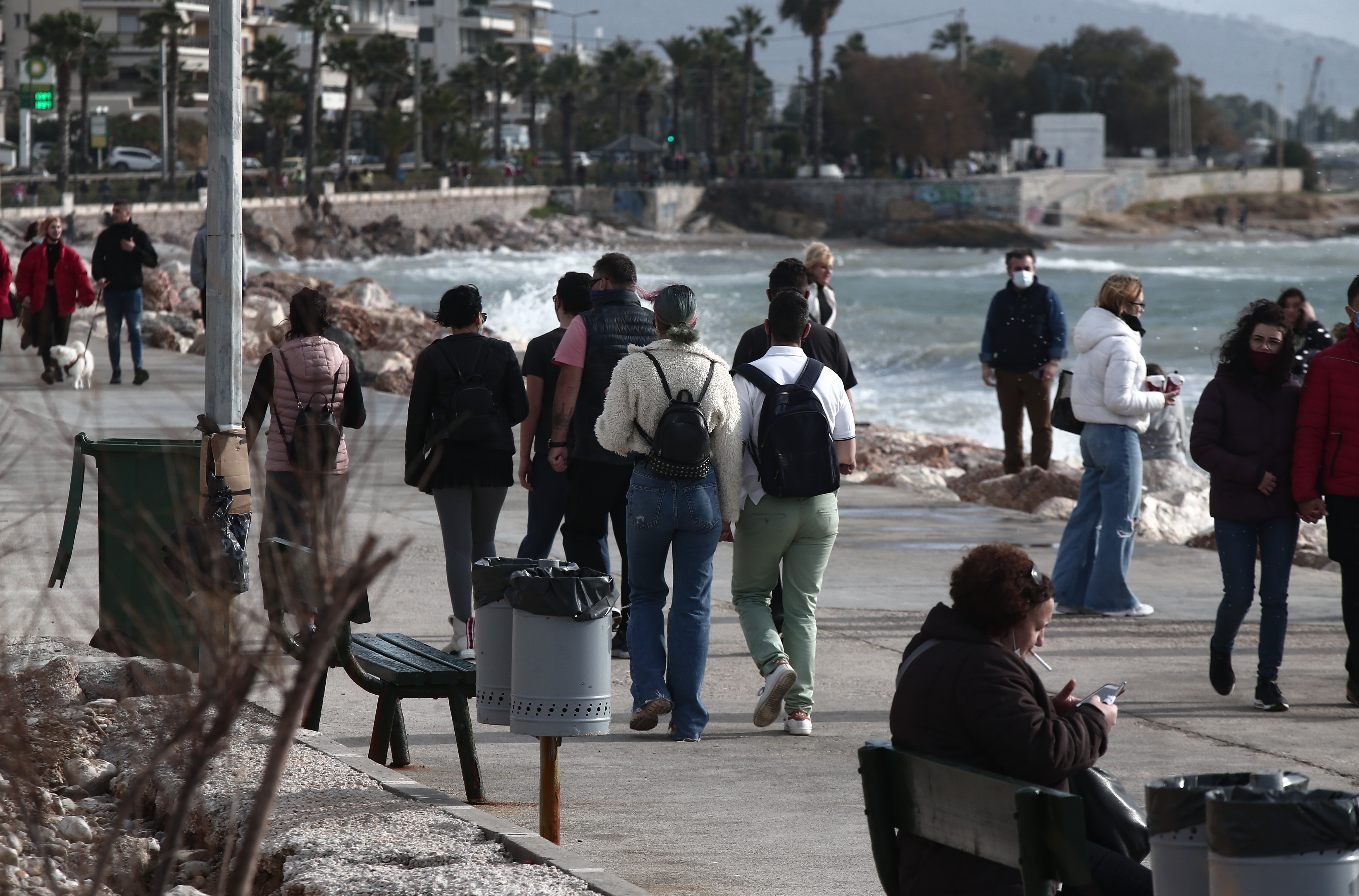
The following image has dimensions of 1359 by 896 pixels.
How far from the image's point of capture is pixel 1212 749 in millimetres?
6035

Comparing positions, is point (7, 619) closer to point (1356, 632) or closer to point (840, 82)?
point (1356, 632)

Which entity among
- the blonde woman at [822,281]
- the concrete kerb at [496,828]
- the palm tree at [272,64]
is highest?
the palm tree at [272,64]

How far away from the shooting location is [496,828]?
4473mm

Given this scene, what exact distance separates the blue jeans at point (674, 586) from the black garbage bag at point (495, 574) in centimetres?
80

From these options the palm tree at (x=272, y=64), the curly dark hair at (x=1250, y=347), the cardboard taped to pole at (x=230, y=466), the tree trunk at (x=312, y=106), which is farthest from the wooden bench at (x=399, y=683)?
the palm tree at (x=272, y=64)

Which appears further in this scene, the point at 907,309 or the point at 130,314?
the point at 907,309

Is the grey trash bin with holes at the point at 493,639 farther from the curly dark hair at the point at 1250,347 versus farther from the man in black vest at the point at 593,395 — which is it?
the curly dark hair at the point at 1250,347

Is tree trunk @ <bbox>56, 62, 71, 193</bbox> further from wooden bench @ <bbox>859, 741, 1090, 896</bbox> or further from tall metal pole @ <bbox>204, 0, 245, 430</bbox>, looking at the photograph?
wooden bench @ <bbox>859, 741, 1090, 896</bbox>

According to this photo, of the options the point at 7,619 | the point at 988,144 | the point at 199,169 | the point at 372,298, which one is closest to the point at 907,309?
the point at 372,298

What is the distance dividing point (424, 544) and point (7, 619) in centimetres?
351

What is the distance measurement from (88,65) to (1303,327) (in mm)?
71212

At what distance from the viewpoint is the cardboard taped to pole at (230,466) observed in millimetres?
6754

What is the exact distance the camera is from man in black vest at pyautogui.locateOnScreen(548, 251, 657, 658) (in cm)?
683

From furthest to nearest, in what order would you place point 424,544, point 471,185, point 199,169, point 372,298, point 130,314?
1. point 471,185
2. point 199,169
3. point 372,298
4. point 130,314
5. point 424,544
